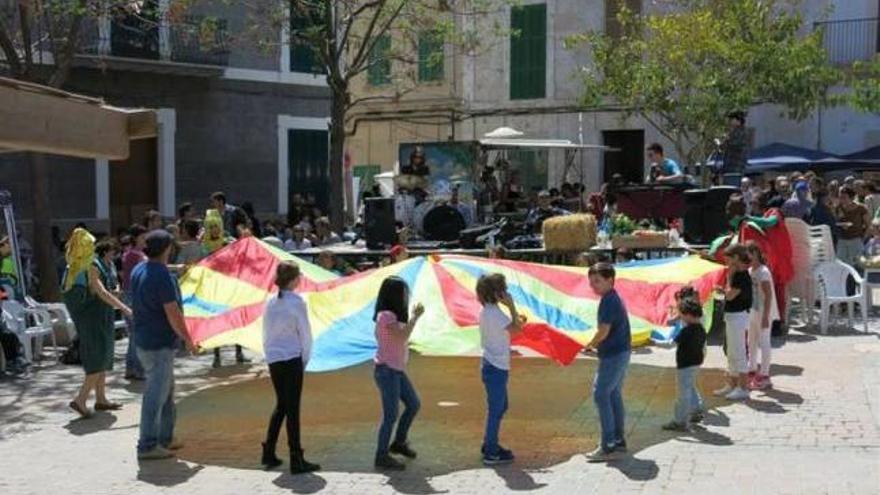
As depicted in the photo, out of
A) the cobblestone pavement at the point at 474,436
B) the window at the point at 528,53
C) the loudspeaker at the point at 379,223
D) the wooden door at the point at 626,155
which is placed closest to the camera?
the cobblestone pavement at the point at 474,436

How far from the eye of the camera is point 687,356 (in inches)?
347

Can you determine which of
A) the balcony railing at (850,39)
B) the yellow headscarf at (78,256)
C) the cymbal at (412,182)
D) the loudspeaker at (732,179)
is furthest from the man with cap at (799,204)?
the balcony railing at (850,39)

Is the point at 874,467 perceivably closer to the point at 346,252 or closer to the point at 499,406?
the point at 499,406

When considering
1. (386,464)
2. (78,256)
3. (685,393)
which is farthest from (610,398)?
(78,256)

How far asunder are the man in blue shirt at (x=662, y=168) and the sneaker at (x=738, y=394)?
20.3 feet

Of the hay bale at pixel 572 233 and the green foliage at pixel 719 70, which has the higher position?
the green foliage at pixel 719 70

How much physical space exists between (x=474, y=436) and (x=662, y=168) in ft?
28.6

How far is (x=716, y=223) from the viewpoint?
1463 centimetres

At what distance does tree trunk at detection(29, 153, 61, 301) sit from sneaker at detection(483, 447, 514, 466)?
9.98m

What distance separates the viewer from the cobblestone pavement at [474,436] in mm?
7602

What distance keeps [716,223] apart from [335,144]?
7.09 meters

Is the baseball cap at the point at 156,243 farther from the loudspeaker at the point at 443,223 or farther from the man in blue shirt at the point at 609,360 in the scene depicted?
the loudspeaker at the point at 443,223

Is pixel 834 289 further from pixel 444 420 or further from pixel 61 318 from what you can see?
pixel 61 318

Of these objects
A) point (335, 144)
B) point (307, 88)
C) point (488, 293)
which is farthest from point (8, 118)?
point (307, 88)
